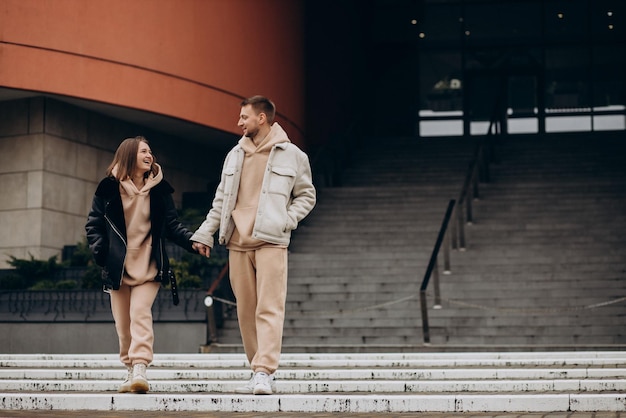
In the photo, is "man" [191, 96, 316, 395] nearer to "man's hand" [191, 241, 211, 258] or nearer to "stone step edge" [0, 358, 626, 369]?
"man's hand" [191, 241, 211, 258]

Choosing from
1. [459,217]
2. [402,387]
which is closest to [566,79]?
[459,217]

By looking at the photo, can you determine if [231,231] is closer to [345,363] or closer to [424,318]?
[345,363]

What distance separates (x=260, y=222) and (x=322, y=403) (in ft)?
4.28

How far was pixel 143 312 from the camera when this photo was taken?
7.50 m

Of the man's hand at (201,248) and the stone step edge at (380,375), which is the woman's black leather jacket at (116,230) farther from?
the stone step edge at (380,375)

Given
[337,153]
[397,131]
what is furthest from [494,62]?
[337,153]

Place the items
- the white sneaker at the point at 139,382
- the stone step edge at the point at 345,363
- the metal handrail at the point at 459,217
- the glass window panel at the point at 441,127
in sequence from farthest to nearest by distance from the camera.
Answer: the glass window panel at the point at 441,127 → the metal handrail at the point at 459,217 → the stone step edge at the point at 345,363 → the white sneaker at the point at 139,382

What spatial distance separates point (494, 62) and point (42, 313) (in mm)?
19207

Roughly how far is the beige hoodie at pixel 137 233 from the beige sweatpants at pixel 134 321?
0.26 ft

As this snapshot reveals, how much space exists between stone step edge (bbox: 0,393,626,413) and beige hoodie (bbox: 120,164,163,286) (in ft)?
3.00

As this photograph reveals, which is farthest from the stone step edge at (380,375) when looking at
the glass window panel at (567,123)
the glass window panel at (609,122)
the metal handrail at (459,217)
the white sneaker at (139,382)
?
the glass window panel at (609,122)

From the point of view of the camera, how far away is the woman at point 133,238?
7500 millimetres

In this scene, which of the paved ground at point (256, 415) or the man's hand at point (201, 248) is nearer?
Answer: the paved ground at point (256, 415)

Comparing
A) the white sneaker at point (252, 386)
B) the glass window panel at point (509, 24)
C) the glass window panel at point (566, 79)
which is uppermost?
the glass window panel at point (509, 24)
